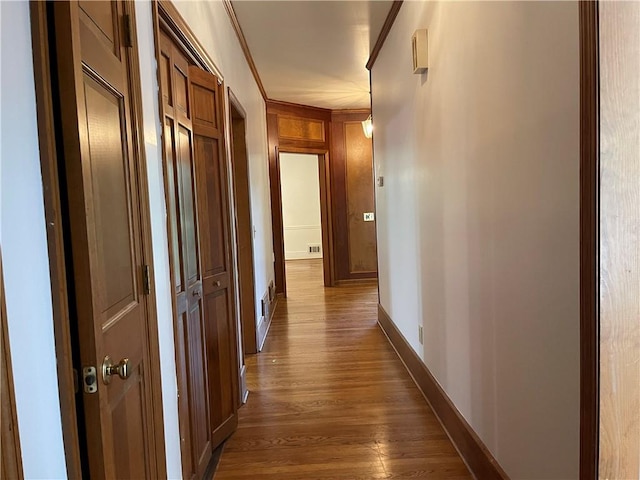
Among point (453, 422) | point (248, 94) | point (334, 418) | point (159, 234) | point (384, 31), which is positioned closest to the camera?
point (159, 234)

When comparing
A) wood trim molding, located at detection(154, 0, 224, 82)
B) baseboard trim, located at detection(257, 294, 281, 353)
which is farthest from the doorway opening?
wood trim molding, located at detection(154, 0, 224, 82)

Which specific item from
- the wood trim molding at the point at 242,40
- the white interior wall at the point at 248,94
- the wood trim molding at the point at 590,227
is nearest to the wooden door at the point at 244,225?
the white interior wall at the point at 248,94

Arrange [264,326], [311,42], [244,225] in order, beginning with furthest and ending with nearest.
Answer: [264,326] < [311,42] < [244,225]

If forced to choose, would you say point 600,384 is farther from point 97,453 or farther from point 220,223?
point 220,223

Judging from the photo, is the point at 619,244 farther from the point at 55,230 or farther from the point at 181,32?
the point at 181,32

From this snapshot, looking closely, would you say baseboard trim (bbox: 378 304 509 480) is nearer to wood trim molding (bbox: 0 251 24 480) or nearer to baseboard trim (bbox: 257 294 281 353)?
baseboard trim (bbox: 257 294 281 353)

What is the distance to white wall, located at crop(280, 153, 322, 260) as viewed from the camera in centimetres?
1069

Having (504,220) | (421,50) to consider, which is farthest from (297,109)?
(504,220)

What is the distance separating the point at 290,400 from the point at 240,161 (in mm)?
1883

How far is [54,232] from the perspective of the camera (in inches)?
33.8

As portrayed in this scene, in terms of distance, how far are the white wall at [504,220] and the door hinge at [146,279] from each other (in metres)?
1.21

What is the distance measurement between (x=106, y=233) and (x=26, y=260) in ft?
1.02

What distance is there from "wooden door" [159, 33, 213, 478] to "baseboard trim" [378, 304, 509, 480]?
3.99 ft

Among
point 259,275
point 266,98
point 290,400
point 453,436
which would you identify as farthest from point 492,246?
point 266,98
